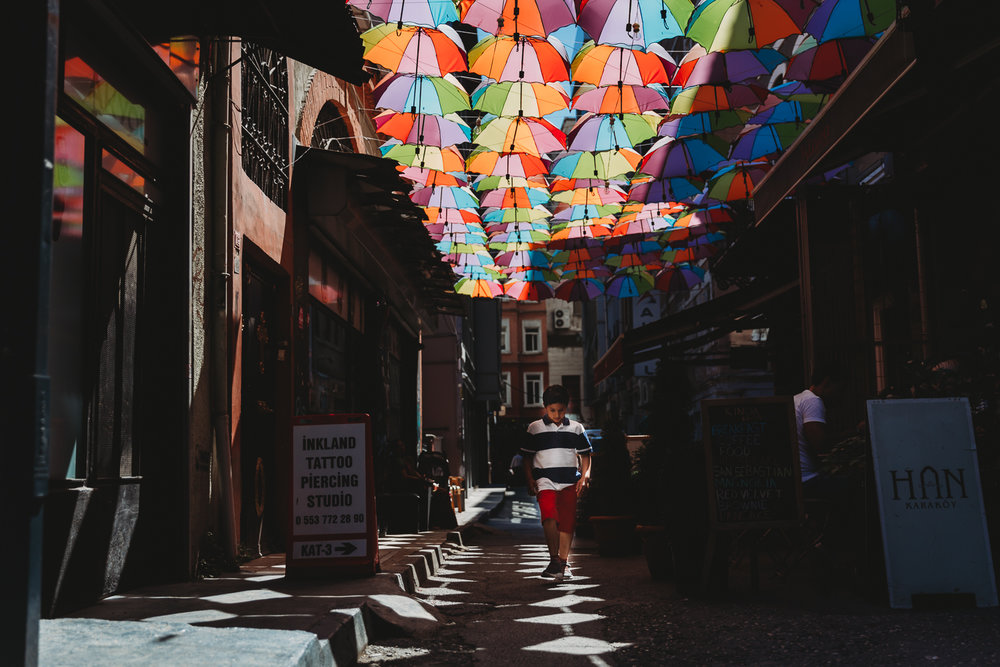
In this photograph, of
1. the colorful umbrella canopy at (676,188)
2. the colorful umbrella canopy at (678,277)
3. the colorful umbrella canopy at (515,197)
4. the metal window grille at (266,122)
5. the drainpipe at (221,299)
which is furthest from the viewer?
the colorful umbrella canopy at (678,277)

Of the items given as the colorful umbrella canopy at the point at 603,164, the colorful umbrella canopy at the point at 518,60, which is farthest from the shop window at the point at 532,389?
the colorful umbrella canopy at the point at 518,60

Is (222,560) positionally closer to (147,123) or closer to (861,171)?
(147,123)

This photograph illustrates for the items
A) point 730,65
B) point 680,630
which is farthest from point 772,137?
point 680,630

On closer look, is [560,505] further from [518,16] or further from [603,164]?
[603,164]

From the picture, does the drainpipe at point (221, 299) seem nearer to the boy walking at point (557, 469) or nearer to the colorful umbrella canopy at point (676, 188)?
the boy walking at point (557, 469)

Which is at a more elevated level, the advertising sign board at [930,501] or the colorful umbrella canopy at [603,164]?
the colorful umbrella canopy at [603,164]

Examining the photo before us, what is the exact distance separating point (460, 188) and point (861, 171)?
6.05 m

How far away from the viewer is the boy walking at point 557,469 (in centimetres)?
887

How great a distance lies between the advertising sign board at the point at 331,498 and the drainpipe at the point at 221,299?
900 millimetres

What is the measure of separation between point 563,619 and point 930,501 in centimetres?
246

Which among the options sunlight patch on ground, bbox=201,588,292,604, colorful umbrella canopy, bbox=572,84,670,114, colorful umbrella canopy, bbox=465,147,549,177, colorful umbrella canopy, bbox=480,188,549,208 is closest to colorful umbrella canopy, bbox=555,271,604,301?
colorful umbrella canopy, bbox=480,188,549,208

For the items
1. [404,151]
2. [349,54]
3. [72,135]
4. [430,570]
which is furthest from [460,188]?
[72,135]

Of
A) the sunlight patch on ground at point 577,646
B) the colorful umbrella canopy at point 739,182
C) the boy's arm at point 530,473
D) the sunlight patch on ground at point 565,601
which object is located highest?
the colorful umbrella canopy at point 739,182

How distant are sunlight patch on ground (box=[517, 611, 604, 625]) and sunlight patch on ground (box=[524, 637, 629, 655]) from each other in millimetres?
613
